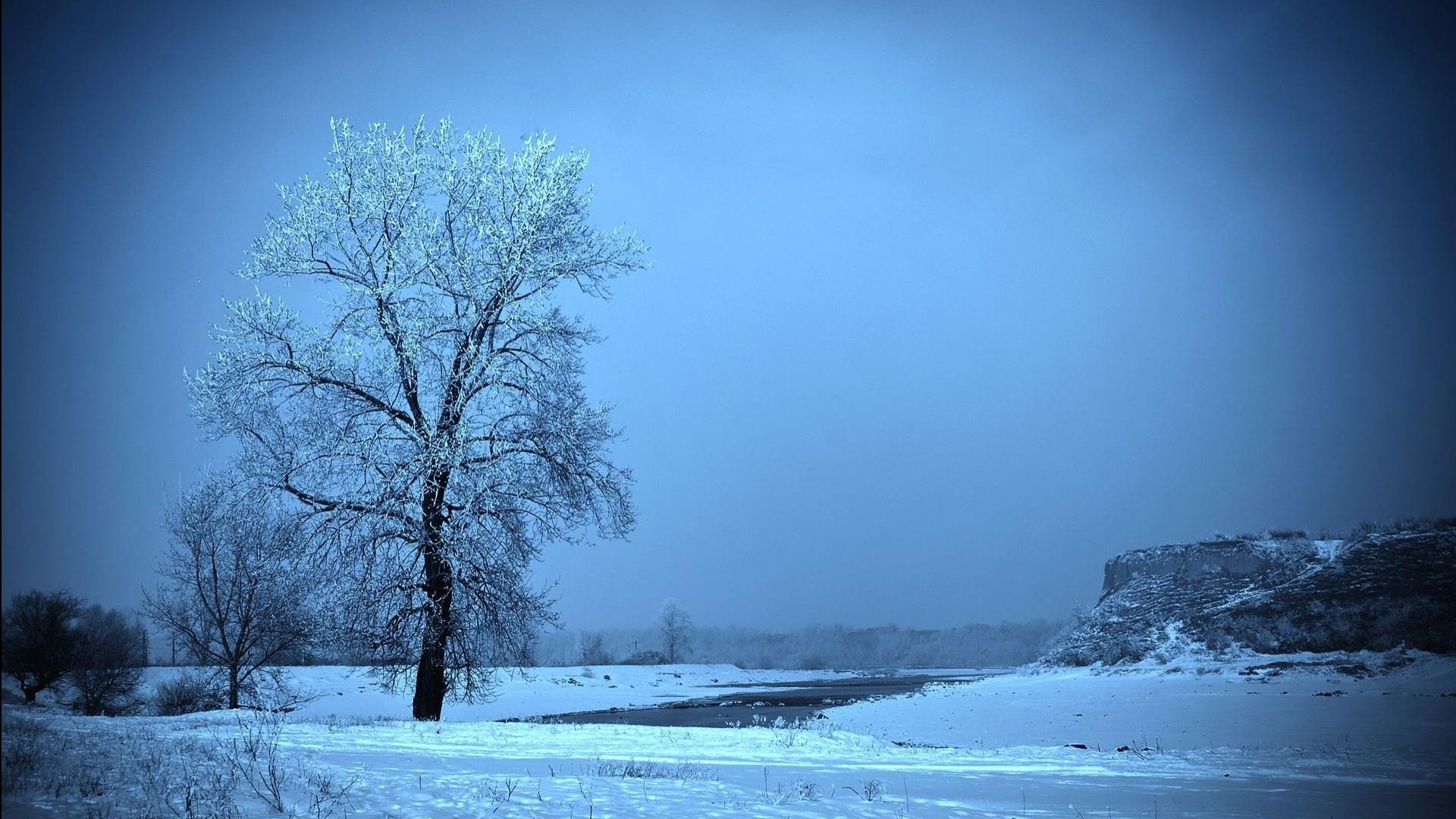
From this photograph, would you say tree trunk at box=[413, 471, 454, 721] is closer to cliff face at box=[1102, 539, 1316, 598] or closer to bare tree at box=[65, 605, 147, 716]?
bare tree at box=[65, 605, 147, 716]

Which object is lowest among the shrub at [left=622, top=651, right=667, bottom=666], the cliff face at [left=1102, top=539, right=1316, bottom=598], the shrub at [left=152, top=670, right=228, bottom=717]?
the shrub at [left=622, top=651, right=667, bottom=666]

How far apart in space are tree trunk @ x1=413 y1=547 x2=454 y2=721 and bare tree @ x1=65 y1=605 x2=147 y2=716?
20184 mm

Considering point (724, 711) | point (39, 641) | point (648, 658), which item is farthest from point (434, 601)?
point (648, 658)

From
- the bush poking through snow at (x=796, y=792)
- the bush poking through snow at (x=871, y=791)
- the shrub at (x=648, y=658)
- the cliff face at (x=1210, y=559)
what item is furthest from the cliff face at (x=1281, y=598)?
the shrub at (x=648, y=658)

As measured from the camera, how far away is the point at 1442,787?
7277mm

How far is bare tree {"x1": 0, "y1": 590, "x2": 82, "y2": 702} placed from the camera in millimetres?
27359

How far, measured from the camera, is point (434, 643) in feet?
42.6

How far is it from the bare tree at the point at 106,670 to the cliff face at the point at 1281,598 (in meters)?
38.2

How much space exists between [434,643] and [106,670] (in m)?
23.3

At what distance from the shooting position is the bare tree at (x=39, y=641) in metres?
27.4

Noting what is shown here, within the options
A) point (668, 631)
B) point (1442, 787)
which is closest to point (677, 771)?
point (1442, 787)

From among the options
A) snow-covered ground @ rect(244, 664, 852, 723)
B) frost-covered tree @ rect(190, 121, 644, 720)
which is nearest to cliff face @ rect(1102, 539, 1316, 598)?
snow-covered ground @ rect(244, 664, 852, 723)

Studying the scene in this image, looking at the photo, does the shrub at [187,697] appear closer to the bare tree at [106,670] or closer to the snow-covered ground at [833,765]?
the bare tree at [106,670]

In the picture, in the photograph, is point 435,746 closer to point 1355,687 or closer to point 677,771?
point 677,771
